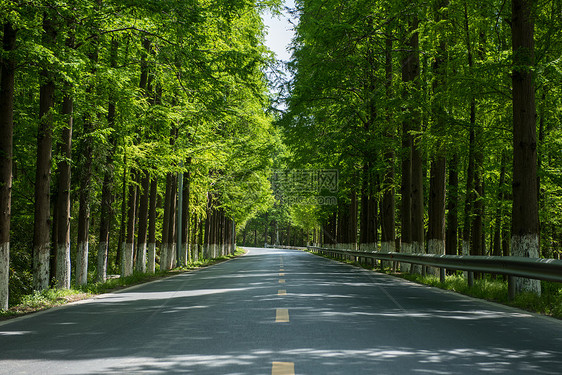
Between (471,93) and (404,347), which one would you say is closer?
(404,347)

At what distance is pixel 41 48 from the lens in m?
10.2

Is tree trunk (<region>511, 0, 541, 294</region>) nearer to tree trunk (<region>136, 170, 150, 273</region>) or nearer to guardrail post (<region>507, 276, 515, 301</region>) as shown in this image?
guardrail post (<region>507, 276, 515, 301</region>)

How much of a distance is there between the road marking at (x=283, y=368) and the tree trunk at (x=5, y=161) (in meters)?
8.28

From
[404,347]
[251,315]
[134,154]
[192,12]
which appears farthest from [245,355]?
[134,154]

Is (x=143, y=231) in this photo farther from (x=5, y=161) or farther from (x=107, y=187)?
(x=5, y=161)

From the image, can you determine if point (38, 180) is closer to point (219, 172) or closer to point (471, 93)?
point (471, 93)

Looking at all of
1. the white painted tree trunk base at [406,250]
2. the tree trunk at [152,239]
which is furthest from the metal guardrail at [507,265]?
the tree trunk at [152,239]

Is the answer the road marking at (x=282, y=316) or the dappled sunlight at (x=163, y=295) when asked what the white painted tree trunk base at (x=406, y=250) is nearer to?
the dappled sunlight at (x=163, y=295)

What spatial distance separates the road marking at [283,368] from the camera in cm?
486

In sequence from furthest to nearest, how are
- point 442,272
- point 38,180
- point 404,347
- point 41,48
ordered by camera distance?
point 442,272 < point 38,180 < point 41,48 < point 404,347

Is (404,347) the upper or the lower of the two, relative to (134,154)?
lower

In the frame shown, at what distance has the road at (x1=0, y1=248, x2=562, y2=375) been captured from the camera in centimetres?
519

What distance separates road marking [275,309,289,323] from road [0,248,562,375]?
1 centimetres

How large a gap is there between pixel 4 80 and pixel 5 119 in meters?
0.87
